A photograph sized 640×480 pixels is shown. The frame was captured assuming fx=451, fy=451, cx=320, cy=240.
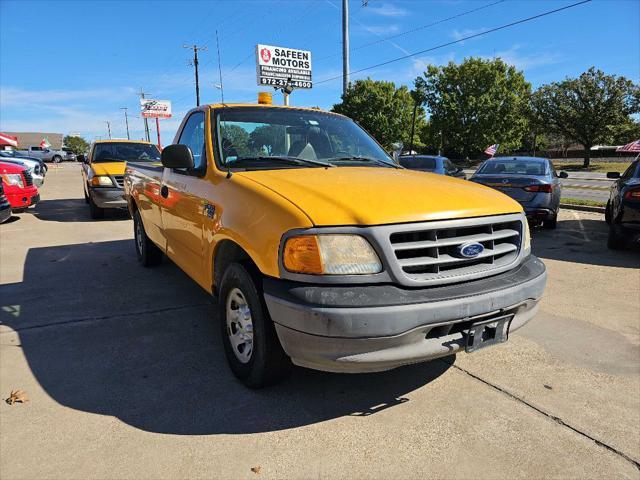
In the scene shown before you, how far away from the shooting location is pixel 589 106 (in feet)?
161

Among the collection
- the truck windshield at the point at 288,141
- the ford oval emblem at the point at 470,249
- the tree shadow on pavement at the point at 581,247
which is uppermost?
the truck windshield at the point at 288,141

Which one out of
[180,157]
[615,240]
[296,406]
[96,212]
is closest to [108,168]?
[96,212]

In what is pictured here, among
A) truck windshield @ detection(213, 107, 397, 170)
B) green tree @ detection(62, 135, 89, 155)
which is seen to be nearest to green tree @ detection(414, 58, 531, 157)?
truck windshield @ detection(213, 107, 397, 170)

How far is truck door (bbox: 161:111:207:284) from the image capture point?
344 cm

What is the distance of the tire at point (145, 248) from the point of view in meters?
5.80

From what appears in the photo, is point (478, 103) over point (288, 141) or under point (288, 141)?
over

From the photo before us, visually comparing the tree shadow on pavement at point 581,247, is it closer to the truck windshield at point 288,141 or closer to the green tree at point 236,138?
the truck windshield at point 288,141

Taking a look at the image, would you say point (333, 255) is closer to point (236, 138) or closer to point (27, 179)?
point (236, 138)

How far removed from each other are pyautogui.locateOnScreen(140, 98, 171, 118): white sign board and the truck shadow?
59.6 meters

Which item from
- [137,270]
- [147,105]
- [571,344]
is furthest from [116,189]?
[147,105]

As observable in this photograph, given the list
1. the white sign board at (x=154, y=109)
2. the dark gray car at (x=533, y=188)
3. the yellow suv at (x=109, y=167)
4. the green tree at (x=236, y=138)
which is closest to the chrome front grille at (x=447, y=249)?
the green tree at (x=236, y=138)

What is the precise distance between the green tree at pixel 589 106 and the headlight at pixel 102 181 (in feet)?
173

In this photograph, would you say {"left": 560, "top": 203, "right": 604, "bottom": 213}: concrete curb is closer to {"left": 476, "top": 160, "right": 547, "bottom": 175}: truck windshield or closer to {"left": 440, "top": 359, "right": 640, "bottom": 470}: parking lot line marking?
{"left": 476, "top": 160, "right": 547, "bottom": 175}: truck windshield

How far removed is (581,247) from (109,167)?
9.58 m
